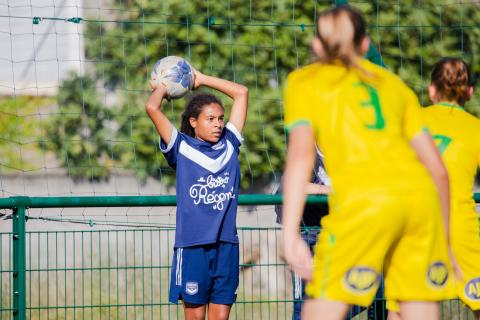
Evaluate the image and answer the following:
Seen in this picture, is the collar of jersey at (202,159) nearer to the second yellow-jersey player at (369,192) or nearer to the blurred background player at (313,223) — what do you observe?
the blurred background player at (313,223)

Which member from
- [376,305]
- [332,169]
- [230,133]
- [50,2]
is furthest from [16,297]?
[50,2]

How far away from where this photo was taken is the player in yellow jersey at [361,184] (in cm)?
382

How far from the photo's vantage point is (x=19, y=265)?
266 inches

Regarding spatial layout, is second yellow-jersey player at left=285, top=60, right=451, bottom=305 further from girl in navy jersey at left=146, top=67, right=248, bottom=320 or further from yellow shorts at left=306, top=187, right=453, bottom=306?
girl in navy jersey at left=146, top=67, right=248, bottom=320

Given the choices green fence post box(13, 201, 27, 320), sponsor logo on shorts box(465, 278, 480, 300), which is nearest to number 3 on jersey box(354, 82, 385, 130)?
sponsor logo on shorts box(465, 278, 480, 300)

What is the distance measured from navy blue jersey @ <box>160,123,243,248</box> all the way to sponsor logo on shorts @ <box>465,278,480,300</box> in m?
1.42

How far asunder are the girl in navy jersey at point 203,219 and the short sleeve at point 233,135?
99 millimetres

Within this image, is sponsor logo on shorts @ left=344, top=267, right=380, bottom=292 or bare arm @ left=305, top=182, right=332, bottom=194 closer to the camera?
sponsor logo on shorts @ left=344, top=267, right=380, bottom=292

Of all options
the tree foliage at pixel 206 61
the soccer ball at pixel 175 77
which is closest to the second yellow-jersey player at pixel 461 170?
the soccer ball at pixel 175 77

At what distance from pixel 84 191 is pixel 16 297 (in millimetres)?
3597

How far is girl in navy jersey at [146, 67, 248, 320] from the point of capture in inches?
237

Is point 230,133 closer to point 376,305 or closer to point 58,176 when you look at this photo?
→ point 376,305

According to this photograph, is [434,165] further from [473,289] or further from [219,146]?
[219,146]

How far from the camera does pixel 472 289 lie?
18.1 ft
